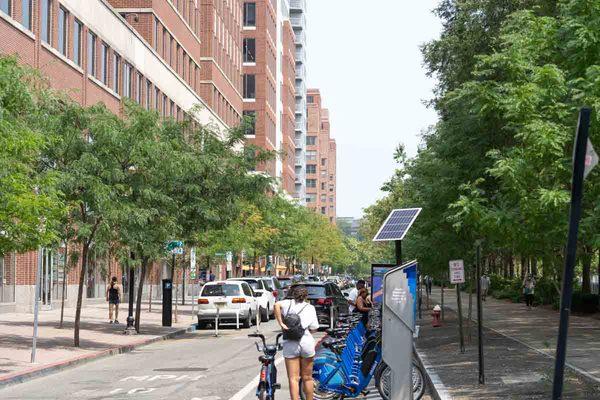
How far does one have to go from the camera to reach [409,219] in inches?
765

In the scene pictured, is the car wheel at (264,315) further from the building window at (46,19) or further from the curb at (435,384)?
the curb at (435,384)

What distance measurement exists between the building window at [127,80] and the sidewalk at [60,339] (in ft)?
49.7

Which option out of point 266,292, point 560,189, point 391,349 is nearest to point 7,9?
point 266,292

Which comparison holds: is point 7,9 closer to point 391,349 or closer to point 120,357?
point 120,357

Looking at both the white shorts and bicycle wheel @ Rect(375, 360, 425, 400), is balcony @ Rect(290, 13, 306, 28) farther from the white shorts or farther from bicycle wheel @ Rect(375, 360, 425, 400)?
the white shorts

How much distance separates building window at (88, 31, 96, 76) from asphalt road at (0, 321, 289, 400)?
77.6 ft

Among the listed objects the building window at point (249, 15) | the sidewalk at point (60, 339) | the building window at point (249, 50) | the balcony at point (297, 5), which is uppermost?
the balcony at point (297, 5)

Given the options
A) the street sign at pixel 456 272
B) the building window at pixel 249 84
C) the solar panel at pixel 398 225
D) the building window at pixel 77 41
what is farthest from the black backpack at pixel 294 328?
the building window at pixel 249 84

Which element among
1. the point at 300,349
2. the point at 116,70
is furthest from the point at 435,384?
the point at 116,70

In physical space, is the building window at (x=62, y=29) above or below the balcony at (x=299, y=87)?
below

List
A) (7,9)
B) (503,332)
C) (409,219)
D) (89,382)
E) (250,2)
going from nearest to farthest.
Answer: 1. (89,382)
2. (409,219)
3. (503,332)
4. (7,9)
5. (250,2)

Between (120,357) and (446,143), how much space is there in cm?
937

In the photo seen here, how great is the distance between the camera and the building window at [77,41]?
45062 mm

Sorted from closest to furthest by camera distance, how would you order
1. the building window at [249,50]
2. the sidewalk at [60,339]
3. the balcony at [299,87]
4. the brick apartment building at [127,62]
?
1. the sidewalk at [60,339]
2. the brick apartment building at [127,62]
3. the building window at [249,50]
4. the balcony at [299,87]
